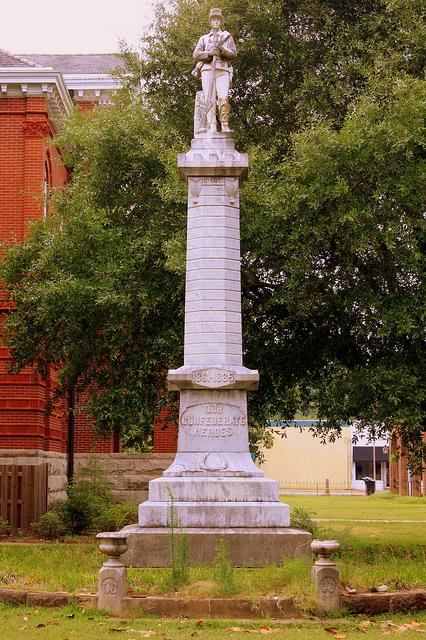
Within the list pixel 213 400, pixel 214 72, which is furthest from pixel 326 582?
pixel 214 72

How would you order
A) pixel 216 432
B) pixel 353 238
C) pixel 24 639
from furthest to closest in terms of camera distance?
pixel 353 238, pixel 216 432, pixel 24 639

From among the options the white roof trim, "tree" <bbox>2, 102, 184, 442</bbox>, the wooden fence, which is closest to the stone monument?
"tree" <bbox>2, 102, 184, 442</bbox>

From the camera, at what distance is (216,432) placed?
1306cm

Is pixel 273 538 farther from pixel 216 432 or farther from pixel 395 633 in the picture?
pixel 395 633

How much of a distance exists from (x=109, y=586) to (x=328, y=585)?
229 cm

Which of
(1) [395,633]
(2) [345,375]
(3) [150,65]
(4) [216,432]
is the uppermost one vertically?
(3) [150,65]

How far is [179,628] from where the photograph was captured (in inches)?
358

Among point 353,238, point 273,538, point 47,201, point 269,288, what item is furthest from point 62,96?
point 273,538

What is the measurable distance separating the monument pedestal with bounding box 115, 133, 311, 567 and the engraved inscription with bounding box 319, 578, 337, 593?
7.27 feet

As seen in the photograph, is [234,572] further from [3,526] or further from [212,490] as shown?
[3,526]

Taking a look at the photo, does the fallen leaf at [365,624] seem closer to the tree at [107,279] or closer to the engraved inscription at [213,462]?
the engraved inscription at [213,462]

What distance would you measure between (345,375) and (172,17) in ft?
30.7

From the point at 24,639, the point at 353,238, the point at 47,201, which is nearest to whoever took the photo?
the point at 24,639

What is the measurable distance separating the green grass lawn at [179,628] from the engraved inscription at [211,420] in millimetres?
3805
